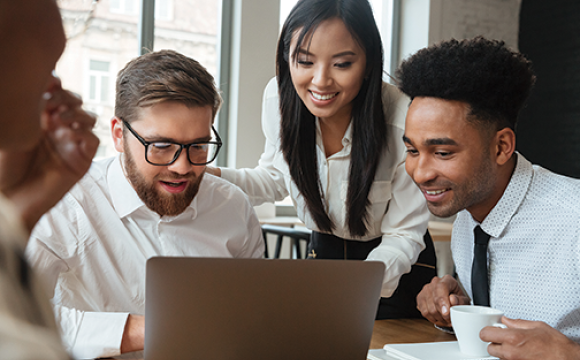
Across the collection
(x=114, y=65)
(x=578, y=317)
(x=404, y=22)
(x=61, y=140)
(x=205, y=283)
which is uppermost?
(x=404, y=22)

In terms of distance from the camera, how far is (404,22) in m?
5.54

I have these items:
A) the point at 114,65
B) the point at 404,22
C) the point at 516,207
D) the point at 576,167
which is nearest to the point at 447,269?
the point at 576,167

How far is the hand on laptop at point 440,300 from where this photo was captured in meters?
1.36

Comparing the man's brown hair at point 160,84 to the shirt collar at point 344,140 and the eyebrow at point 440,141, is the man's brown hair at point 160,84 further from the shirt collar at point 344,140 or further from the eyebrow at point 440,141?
the eyebrow at point 440,141

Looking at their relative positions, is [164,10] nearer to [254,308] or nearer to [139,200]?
[139,200]

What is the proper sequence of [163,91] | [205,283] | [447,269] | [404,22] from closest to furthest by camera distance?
[205,283] → [163,91] → [447,269] → [404,22]

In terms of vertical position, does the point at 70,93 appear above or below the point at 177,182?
above

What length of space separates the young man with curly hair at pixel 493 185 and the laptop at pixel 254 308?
57cm

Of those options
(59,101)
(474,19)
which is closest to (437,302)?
(59,101)

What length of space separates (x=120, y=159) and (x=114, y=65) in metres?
2.39

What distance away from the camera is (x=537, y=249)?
1.30 metres

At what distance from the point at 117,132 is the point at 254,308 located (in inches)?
37.1

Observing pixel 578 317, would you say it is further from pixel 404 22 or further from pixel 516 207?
pixel 404 22

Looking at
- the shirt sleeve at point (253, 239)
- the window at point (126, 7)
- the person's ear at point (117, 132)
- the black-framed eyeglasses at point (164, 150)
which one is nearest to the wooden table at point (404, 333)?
the shirt sleeve at point (253, 239)
